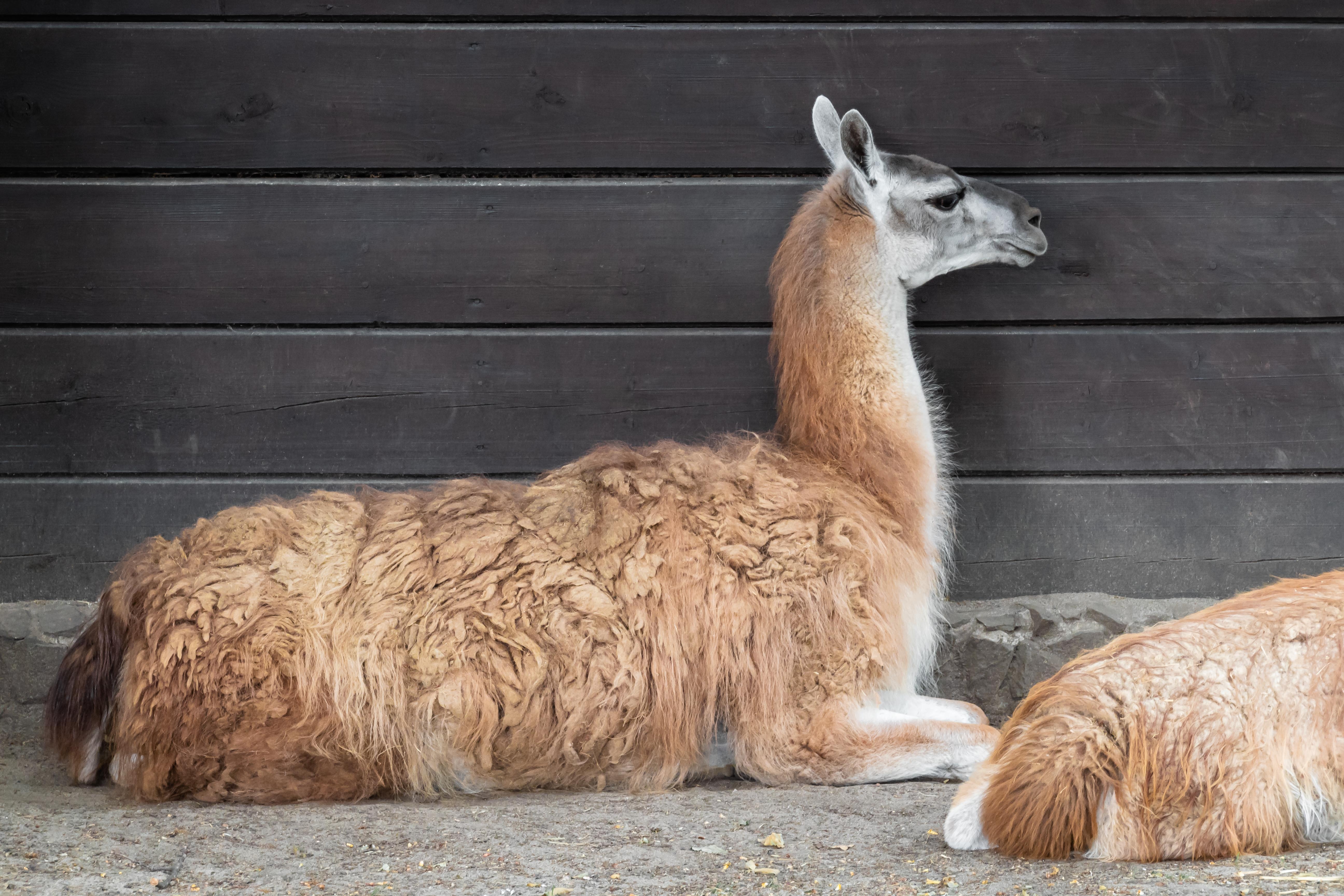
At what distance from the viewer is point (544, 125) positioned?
12.7ft

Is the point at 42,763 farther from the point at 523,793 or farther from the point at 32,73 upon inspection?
the point at 32,73

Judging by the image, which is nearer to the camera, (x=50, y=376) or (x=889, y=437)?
(x=889, y=437)

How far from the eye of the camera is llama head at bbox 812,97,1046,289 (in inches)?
144

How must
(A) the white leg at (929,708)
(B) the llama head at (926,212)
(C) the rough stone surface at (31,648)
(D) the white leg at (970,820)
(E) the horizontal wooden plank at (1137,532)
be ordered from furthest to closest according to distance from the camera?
(E) the horizontal wooden plank at (1137,532), (C) the rough stone surface at (31,648), (B) the llama head at (926,212), (A) the white leg at (929,708), (D) the white leg at (970,820)

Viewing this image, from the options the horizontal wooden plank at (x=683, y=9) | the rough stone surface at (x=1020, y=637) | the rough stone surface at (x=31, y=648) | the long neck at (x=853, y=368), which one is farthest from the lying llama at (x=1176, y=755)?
the rough stone surface at (x=31, y=648)

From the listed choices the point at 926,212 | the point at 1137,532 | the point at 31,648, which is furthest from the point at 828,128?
the point at 31,648

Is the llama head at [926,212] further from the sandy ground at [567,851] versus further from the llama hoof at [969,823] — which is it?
the llama hoof at [969,823]

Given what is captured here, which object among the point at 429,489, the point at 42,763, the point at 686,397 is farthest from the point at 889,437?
the point at 42,763

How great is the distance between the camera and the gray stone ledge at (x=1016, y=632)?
3.91m

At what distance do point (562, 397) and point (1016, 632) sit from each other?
1631mm

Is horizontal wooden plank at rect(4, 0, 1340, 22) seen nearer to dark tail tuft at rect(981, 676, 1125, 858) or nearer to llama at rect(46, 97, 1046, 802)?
llama at rect(46, 97, 1046, 802)

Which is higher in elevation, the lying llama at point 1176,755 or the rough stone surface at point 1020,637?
the rough stone surface at point 1020,637

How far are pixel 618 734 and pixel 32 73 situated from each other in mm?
2710

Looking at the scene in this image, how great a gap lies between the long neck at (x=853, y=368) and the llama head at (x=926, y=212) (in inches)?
2.2
